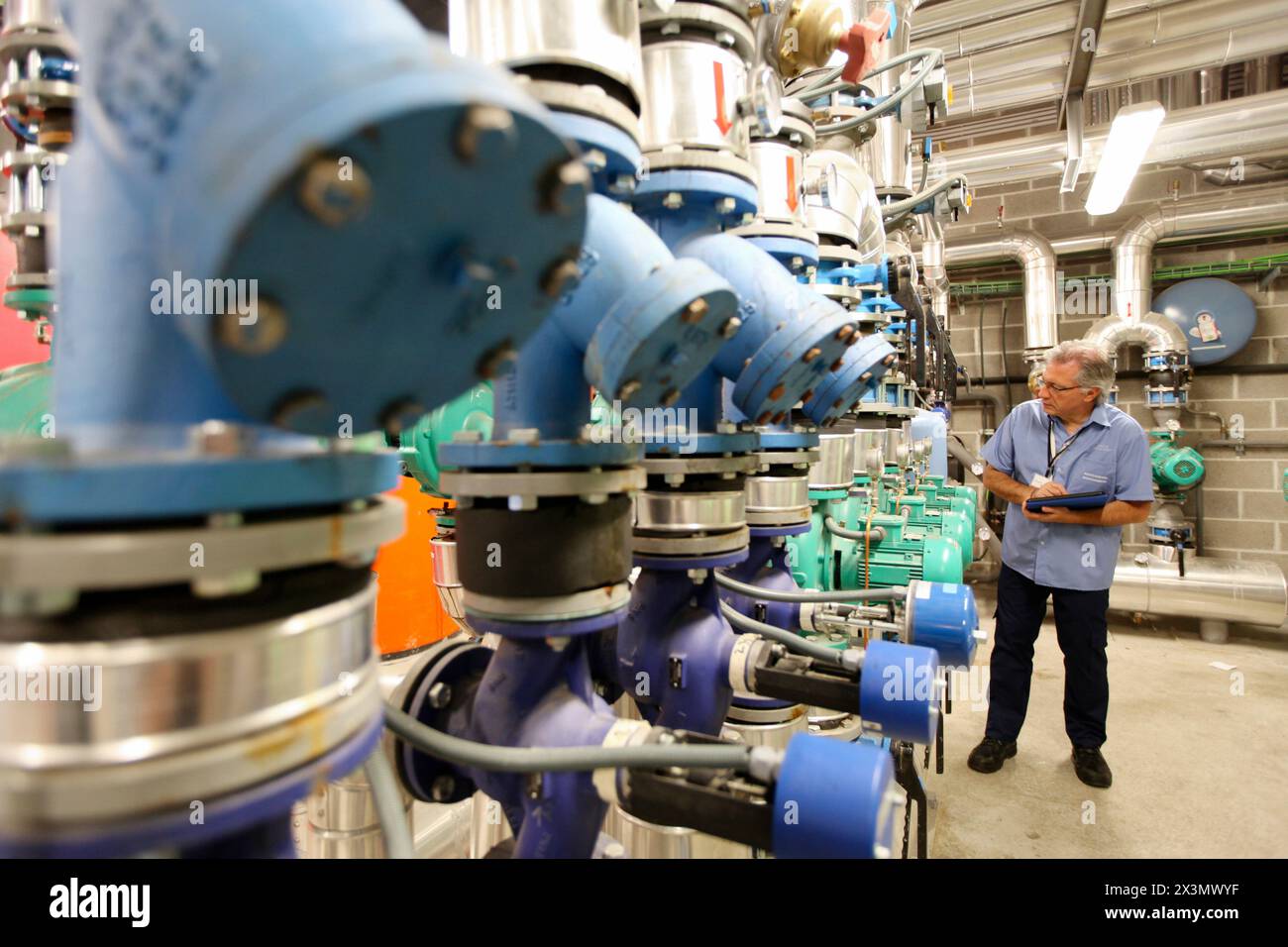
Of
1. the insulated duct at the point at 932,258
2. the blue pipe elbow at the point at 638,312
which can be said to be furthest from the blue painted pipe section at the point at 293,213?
the insulated duct at the point at 932,258

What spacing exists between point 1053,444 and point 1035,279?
3.18m

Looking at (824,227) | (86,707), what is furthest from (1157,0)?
(86,707)

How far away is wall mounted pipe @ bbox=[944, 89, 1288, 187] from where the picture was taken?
325 cm

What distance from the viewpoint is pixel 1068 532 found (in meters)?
2.03

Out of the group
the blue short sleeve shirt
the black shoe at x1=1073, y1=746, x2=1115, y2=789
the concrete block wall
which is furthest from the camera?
the concrete block wall

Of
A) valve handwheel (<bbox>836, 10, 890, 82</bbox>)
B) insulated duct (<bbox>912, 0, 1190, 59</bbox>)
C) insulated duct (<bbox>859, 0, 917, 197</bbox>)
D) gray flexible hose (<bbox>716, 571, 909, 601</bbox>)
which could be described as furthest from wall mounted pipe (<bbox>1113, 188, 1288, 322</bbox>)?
gray flexible hose (<bbox>716, 571, 909, 601</bbox>)

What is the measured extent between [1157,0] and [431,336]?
12.8 ft

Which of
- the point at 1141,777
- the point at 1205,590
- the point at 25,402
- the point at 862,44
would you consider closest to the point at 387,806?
the point at 25,402

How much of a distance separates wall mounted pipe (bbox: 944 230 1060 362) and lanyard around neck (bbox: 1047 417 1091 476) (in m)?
2.97

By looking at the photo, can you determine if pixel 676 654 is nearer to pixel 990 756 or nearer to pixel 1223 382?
pixel 990 756

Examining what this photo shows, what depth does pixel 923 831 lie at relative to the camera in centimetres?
140

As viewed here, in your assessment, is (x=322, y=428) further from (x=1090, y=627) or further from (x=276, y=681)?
(x=1090, y=627)

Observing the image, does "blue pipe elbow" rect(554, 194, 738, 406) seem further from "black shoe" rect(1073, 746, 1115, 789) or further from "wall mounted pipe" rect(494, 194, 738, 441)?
"black shoe" rect(1073, 746, 1115, 789)

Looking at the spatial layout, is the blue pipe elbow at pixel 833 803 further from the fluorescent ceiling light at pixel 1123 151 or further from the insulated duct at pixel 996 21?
the fluorescent ceiling light at pixel 1123 151
